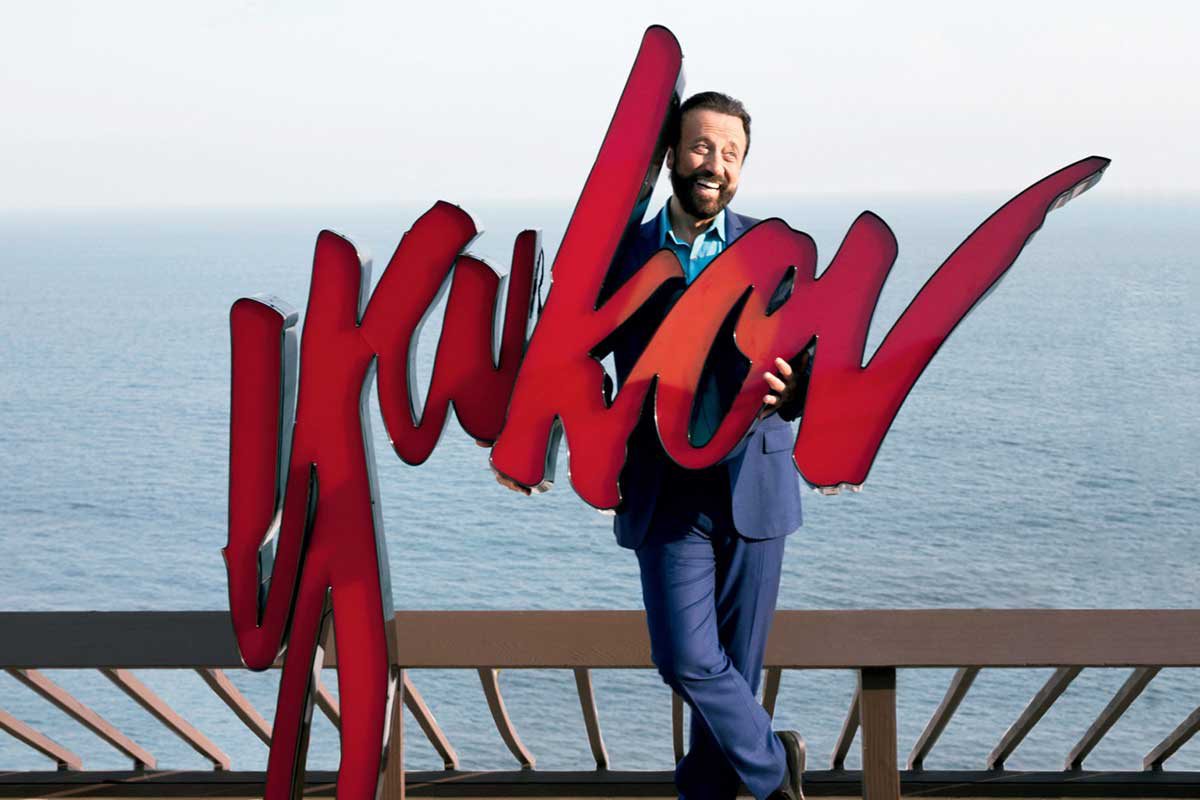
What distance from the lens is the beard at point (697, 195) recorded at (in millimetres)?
3148

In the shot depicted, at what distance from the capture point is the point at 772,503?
3.23 meters

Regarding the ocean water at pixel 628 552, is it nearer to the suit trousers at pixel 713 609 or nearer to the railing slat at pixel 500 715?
the railing slat at pixel 500 715

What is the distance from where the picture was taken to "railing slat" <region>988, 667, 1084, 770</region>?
3.77 metres

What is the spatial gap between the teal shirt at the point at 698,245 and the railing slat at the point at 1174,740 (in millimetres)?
1840

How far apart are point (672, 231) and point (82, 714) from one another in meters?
2.25

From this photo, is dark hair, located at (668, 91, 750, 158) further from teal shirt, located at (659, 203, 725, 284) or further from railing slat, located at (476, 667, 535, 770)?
railing slat, located at (476, 667, 535, 770)

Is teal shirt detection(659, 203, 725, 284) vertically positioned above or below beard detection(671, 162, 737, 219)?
below

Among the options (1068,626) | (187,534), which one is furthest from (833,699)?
(1068,626)

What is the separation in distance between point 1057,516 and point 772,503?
34006mm

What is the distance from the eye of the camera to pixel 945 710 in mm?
3965

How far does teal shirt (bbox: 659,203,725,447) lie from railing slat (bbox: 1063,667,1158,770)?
1.40 metres

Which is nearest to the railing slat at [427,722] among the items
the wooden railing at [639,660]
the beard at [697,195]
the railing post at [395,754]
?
the wooden railing at [639,660]

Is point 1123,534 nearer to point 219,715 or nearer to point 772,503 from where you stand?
point 219,715

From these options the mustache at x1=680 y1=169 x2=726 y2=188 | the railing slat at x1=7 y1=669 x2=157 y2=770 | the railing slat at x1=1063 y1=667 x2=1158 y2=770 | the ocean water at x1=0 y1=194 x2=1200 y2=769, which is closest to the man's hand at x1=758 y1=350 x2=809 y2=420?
the mustache at x1=680 y1=169 x2=726 y2=188
